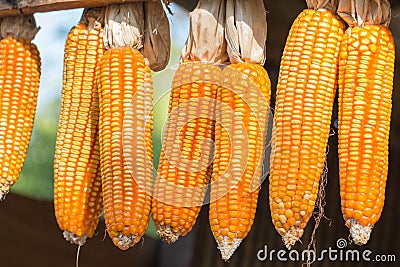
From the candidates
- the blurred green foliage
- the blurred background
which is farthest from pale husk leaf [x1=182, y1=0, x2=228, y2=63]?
the blurred green foliage

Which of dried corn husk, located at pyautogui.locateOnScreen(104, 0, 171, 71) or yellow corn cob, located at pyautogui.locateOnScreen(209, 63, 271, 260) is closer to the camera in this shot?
yellow corn cob, located at pyautogui.locateOnScreen(209, 63, 271, 260)

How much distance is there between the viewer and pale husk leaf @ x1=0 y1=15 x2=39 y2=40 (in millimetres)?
2875

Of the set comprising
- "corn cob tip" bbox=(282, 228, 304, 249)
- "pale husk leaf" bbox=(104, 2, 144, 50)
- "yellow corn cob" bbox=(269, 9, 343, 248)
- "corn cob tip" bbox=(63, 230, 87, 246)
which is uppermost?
"pale husk leaf" bbox=(104, 2, 144, 50)

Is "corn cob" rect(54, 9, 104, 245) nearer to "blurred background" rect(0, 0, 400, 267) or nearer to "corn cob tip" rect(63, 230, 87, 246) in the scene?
"corn cob tip" rect(63, 230, 87, 246)

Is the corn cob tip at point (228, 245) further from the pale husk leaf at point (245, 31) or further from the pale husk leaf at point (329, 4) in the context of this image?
the pale husk leaf at point (329, 4)

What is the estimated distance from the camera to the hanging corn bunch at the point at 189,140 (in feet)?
7.09

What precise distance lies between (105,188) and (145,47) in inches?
24.0

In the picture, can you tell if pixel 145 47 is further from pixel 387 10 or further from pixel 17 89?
pixel 387 10

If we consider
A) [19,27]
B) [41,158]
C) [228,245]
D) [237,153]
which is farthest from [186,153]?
[41,158]

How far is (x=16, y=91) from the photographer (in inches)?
109

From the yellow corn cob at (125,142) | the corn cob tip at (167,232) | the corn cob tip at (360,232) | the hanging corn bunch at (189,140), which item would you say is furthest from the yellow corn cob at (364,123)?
the yellow corn cob at (125,142)

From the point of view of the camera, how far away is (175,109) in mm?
2250

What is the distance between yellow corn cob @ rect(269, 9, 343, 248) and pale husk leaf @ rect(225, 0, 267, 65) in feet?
0.64

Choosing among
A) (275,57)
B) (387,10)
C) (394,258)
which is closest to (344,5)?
(387,10)
